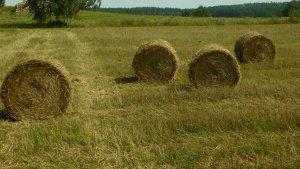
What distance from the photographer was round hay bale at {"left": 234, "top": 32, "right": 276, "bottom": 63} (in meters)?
17.0

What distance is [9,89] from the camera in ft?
32.2

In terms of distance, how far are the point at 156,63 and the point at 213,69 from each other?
1981mm

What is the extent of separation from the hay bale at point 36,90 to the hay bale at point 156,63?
154 inches

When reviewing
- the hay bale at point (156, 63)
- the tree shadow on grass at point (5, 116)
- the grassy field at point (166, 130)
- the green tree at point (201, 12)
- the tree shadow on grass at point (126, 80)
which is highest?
the hay bale at point (156, 63)

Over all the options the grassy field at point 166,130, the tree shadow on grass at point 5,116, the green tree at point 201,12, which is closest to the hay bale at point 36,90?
the tree shadow on grass at point 5,116

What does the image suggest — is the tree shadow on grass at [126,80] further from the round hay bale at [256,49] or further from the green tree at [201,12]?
the green tree at [201,12]

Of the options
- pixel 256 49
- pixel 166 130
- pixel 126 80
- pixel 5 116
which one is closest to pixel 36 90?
pixel 5 116

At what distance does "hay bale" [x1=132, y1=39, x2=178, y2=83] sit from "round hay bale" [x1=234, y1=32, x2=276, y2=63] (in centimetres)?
423

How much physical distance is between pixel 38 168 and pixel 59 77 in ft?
11.2

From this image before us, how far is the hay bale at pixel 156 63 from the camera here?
13.6 metres

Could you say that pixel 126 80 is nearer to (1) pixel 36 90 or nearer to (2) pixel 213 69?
(2) pixel 213 69

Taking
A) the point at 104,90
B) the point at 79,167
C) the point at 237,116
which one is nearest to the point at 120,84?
the point at 104,90

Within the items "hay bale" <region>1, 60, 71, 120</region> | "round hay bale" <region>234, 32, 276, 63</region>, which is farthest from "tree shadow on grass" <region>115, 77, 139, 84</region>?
"round hay bale" <region>234, 32, 276, 63</region>

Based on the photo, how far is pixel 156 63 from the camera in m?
13.7
